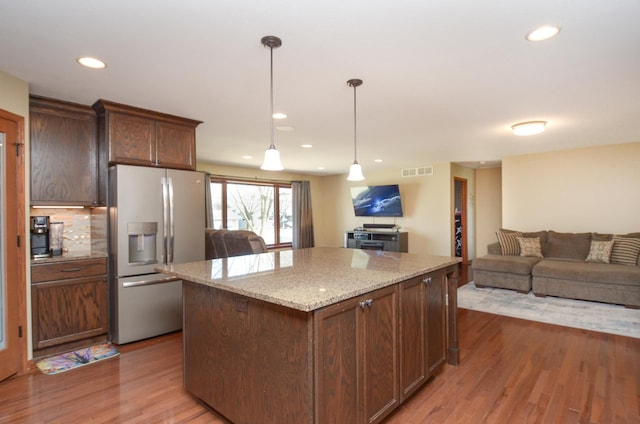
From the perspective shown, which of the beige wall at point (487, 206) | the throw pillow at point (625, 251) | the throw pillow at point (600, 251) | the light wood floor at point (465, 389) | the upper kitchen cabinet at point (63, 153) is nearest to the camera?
the light wood floor at point (465, 389)

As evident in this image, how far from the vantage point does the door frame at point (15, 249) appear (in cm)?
260

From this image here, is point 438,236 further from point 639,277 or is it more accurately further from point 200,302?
point 200,302

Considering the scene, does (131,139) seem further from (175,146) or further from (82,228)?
(82,228)

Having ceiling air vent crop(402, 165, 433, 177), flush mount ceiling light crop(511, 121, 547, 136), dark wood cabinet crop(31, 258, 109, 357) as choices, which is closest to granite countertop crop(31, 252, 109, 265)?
dark wood cabinet crop(31, 258, 109, 357)

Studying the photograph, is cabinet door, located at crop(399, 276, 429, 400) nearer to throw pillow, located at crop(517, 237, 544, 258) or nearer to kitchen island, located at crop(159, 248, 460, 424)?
kitchen island, located at crop(159, 248, 460, 424)

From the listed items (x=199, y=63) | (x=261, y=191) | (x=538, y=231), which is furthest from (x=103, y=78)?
(x=538, y=231)

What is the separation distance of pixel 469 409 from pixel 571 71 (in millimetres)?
2473

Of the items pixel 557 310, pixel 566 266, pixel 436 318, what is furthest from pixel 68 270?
pixel 566 266

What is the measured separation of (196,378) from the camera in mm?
2203

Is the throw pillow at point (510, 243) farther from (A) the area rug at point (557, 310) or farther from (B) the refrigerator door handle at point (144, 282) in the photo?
(B) the refrigerator door handle at point (144, 282)

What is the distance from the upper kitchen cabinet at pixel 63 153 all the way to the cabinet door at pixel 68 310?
0.76 metres

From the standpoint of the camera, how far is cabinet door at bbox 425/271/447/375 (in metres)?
2.40

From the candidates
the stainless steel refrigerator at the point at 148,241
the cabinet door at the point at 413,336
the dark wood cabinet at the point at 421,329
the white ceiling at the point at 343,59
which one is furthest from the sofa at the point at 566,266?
the stainless steel refrigerator at the point at 148,241

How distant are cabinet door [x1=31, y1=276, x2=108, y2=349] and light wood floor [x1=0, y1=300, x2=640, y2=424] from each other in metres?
0.36
